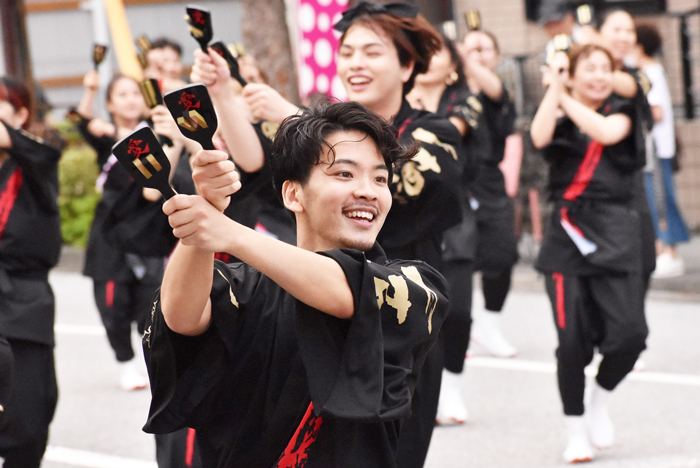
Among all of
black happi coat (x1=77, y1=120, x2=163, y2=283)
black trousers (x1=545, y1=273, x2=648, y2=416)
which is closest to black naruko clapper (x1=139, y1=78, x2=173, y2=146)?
black trousers (x1=545, y1=273, x2=648, y2=416)

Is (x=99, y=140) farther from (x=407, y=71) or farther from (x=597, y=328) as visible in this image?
(x=597, y=328)

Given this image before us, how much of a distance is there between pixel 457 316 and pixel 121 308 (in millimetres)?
2393

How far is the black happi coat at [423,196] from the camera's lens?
369 centimetres

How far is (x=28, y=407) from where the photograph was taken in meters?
3.89

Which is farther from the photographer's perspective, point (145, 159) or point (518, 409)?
point (518, 409)

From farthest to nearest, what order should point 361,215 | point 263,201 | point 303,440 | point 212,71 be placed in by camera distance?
point 263,201 → point 212,71 → point 361,215 → point 303,440

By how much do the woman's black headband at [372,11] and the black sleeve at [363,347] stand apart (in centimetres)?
181

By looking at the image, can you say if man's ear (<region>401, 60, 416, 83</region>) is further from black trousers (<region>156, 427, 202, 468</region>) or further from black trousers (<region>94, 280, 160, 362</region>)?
black trousers (<region>94, 280, 160, 362</region>)

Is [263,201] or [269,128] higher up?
[269,128]

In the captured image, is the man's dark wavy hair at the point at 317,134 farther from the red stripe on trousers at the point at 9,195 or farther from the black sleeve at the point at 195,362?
the red stripe on trousers at the point at 9,195

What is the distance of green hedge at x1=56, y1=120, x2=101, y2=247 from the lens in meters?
12.2

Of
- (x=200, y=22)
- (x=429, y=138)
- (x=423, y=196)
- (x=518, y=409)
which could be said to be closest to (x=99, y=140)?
(x=518, y=409)

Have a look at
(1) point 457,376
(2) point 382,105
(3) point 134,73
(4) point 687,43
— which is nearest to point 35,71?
(3) point 134,73

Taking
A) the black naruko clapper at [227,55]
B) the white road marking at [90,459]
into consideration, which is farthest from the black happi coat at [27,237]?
the white road marking at [90,459]
